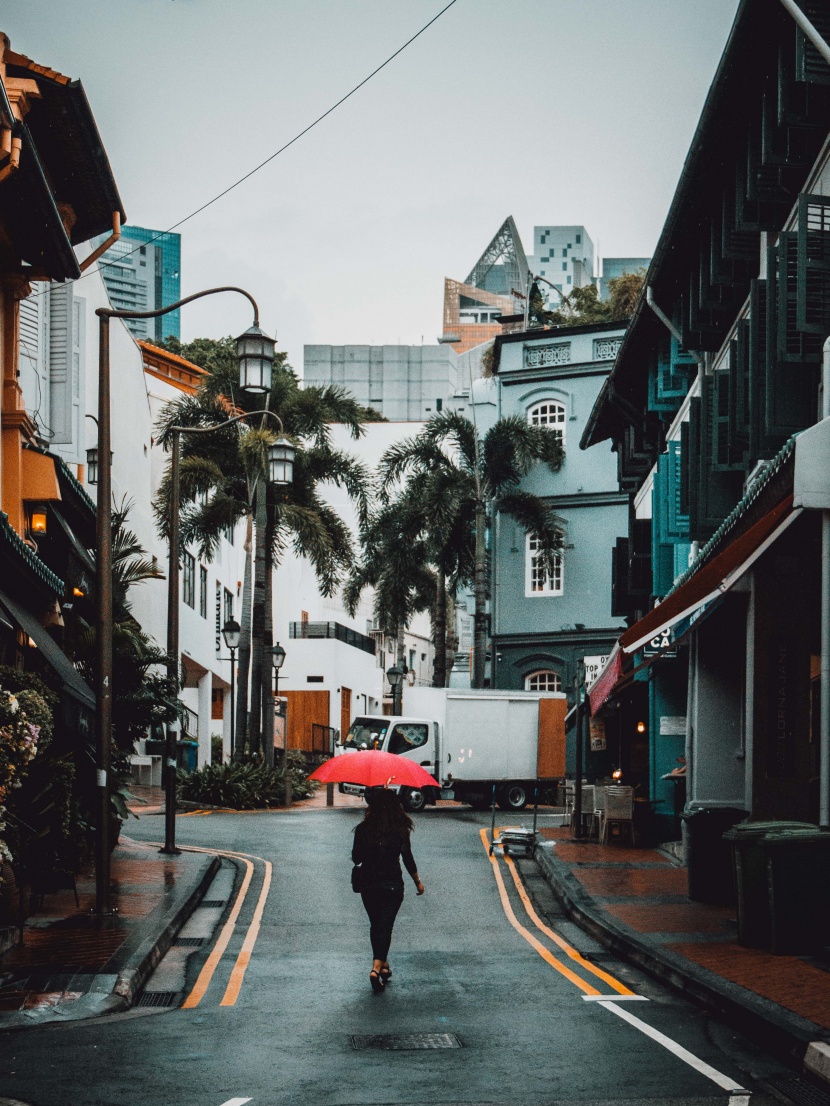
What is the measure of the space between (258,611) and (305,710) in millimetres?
24061

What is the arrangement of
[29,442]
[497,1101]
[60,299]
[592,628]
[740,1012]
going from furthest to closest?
[592,628] → [60,299] → [29,442] → [740,1012] → [497,1101]

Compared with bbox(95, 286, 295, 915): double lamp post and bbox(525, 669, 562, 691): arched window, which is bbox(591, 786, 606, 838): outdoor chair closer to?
bbox(95, 286, 295, 915): double lamp post

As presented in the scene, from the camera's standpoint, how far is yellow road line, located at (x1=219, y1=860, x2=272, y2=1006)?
11.6 m

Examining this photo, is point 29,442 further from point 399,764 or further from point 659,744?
point 659,744

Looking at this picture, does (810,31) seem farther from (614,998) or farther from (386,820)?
(614,998)

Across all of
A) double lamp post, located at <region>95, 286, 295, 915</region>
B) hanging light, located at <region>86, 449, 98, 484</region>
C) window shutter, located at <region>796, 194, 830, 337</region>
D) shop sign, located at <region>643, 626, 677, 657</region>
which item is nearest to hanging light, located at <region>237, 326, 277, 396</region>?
double lamp post, located at <region>95, 286, 295, 915</region>

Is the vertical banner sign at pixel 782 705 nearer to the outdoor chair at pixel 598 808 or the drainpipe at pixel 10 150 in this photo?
the drainpipe at pixel 10 150

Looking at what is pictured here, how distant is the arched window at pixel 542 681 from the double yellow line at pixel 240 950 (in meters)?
27.3

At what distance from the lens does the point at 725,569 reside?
13.9 metres

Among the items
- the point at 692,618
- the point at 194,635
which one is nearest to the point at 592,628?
the point at 194,635

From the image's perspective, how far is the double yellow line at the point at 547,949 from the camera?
12133mm

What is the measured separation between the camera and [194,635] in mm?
49531

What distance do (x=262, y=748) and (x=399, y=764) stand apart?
2731 cm

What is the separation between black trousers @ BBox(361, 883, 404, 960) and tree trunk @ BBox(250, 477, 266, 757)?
2698 cm
